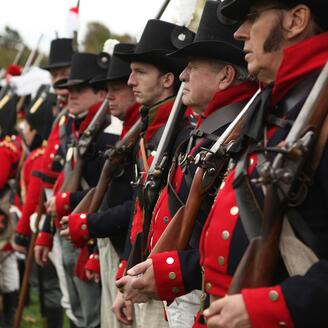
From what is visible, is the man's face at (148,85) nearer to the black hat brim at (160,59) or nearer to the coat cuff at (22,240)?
the black hat brim at (160,59)

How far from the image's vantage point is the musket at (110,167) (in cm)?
537

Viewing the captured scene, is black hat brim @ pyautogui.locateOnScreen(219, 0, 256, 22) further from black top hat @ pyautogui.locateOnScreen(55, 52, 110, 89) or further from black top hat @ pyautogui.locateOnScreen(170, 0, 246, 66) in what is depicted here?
black top hat @ pyautogui.locateOnScreen(55, 52, 110, 89)

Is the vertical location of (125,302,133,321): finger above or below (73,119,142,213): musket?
below

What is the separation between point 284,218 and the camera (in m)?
2.66

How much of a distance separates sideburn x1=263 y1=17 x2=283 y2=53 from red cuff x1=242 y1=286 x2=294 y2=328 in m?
0.89

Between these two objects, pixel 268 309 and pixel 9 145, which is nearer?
pixel 268 309

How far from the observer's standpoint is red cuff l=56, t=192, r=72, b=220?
606 cm

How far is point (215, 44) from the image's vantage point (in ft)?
12.6

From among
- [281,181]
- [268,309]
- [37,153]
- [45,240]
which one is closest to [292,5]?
[281,181]

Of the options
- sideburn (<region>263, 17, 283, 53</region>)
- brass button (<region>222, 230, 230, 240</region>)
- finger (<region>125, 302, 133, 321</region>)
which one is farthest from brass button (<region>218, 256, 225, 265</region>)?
finger (<region>125, 302, 133, 321</region>)

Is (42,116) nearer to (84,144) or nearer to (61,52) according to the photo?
(61,52)

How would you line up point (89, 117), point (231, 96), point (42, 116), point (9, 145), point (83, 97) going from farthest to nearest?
point (9, 145) < point (42, 116) < point (83, 97) < point (89, 117) < point (231, 96)

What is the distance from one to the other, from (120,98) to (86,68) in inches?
46.4

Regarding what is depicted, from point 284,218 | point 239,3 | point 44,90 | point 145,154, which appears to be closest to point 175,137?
point 145,154
